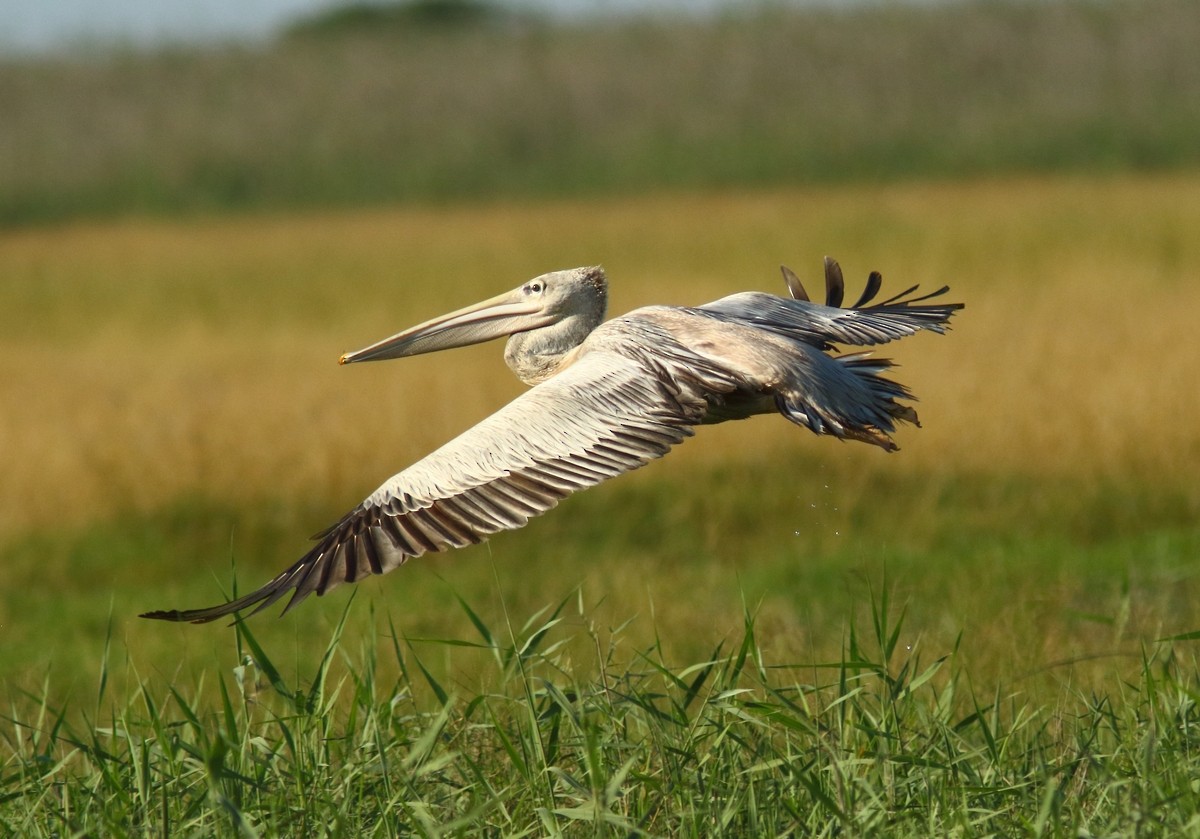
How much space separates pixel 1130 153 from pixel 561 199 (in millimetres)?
7821

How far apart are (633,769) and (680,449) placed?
270 inches

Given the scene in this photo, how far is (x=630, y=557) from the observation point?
905 centimetres

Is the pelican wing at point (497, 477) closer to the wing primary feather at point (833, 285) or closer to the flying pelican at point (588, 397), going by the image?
the flying pelican at point (588, 397)

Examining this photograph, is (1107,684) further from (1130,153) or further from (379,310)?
(1130,153)

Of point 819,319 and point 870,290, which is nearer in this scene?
point 819,319

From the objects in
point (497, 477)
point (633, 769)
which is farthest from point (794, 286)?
point (633, 769)

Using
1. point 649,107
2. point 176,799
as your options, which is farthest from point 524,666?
point 649,107

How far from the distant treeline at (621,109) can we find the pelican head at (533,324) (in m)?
18.9

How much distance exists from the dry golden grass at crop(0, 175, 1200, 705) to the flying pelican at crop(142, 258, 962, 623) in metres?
0.30

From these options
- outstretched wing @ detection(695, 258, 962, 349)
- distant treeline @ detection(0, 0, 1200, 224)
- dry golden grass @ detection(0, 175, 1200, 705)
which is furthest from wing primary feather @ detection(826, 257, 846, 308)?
distant treeline @ detection(0, 0, 1200, 224)

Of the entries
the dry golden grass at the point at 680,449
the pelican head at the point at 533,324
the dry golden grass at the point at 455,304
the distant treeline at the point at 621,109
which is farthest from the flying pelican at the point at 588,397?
the distant treeline at the point at 621,109

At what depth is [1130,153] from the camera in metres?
23.8

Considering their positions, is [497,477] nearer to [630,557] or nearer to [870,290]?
[870,290]

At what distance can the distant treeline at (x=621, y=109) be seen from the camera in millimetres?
24406
